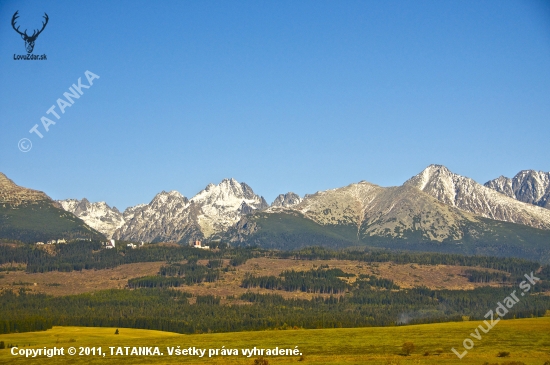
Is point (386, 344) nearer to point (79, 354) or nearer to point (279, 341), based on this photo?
point (279, 341)

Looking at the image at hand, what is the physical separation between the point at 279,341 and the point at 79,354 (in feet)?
144

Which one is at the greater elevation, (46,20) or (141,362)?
(46,20)

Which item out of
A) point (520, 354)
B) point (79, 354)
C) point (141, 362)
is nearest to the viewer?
point (520, 354)

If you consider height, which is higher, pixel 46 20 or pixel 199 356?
pixel 46 20

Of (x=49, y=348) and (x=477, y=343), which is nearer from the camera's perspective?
(x=477, y=343)

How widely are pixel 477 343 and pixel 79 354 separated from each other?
82.9m

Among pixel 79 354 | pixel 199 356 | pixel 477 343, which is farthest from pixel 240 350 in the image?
pixel 477 343

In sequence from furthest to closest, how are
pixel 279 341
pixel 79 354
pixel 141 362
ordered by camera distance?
pixel 279 341 → pixel 79 354 → pixel 141 362

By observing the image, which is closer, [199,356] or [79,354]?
[199,356]

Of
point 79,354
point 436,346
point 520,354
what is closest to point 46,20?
point 79,354

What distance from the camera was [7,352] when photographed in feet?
546

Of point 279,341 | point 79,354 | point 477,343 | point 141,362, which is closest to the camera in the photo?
point 141,362

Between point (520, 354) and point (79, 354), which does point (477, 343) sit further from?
point (79, 354)

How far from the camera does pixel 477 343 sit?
145 m
